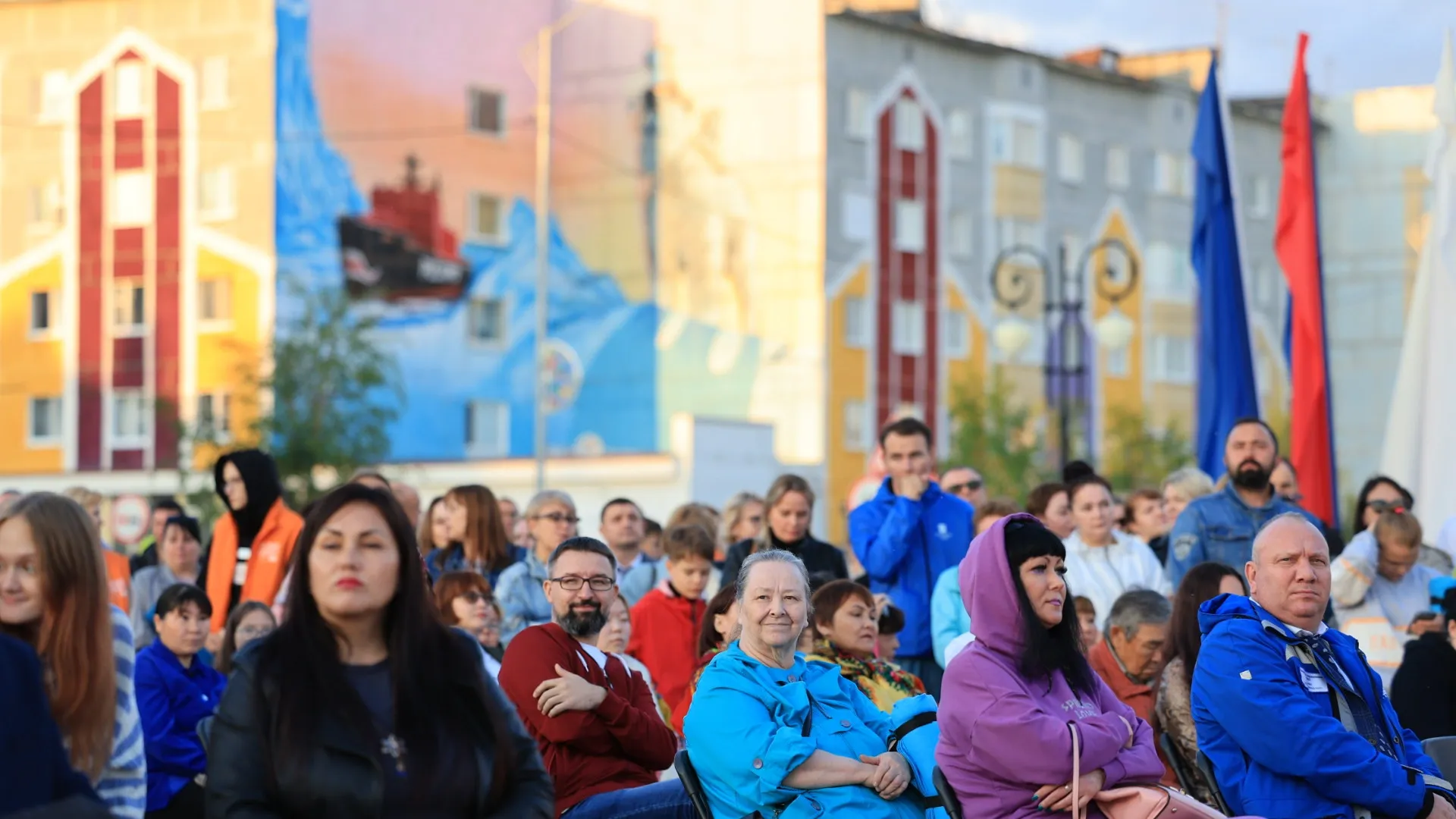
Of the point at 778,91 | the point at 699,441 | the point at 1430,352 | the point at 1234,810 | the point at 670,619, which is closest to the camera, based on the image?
the point at 1234,810

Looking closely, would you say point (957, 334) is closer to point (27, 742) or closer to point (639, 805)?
point (639, 805)

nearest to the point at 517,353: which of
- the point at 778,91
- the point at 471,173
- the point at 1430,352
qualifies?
the point at 471,173

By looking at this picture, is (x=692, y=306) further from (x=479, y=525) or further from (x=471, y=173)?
(x=479, y=525)

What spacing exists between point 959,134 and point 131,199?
2283cm

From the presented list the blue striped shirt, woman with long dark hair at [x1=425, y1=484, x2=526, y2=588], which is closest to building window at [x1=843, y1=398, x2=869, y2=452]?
woman with long dark hair at [x1=425, y1=484, x2=526, y2=588]

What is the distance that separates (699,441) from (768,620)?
3828 cm

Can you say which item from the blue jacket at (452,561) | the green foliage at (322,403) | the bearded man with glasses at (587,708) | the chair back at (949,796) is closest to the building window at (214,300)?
the green foliage at (322,403)

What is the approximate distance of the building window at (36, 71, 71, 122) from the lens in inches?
2349

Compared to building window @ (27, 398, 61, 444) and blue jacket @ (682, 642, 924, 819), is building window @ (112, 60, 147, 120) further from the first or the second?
blue jacket @ (682, 642, 924, 819)

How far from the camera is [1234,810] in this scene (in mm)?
8375

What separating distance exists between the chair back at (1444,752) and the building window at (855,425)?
162ft

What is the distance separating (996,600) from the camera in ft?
25.2

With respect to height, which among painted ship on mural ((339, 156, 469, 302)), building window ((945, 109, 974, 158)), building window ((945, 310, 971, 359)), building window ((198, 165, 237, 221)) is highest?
building window ((945, 109, 974, 158))

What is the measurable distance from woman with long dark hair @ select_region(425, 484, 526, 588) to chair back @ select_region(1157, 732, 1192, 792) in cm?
455
